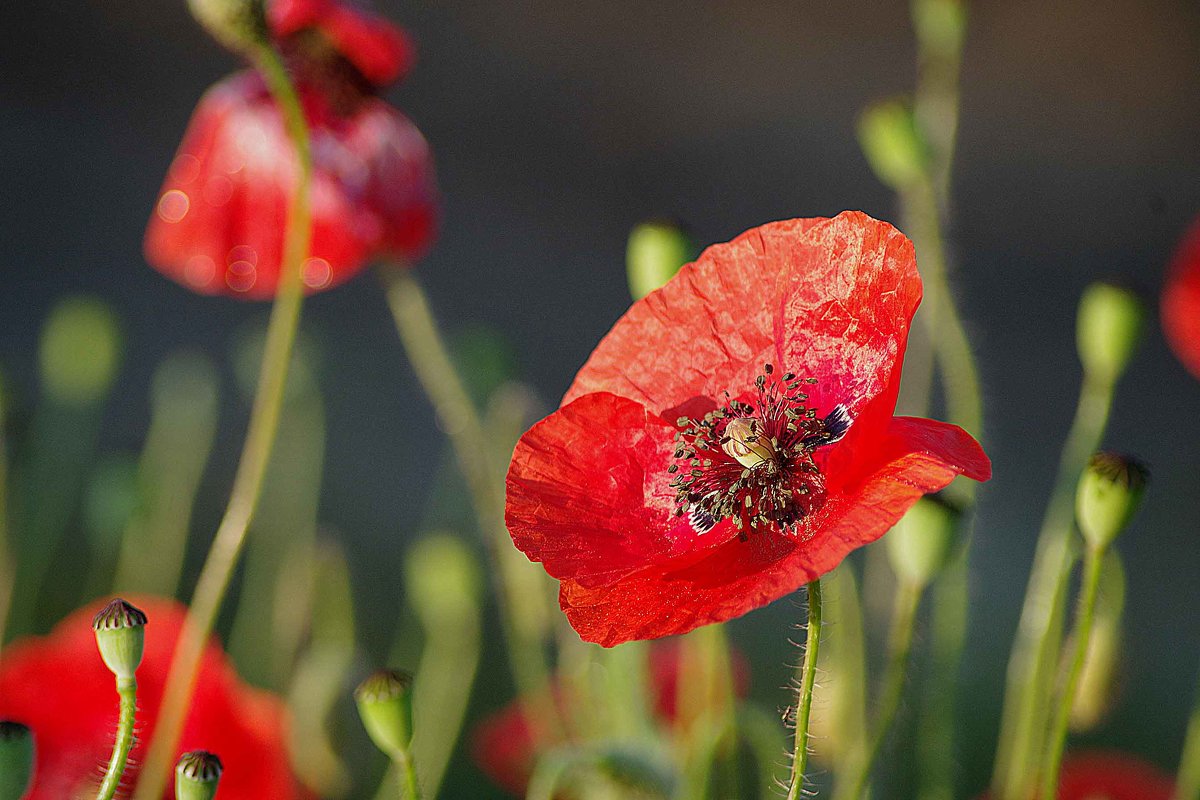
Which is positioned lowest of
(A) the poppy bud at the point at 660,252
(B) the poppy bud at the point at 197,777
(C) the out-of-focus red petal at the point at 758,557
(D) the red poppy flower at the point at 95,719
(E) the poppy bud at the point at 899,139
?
(D) the red poppy flower at the point at 95,719

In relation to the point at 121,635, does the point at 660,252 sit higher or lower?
higher

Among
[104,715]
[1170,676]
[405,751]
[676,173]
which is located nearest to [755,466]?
[405,751]

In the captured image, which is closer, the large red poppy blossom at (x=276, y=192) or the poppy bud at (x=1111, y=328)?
the poppy bud at (x=1111, y=328)

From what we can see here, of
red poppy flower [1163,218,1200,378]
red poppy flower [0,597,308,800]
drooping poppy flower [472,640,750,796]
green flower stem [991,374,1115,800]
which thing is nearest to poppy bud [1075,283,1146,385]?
green flower stem [991,374,1115,800]

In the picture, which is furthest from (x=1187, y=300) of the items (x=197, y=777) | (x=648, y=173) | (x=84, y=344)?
(x=648, y=173)

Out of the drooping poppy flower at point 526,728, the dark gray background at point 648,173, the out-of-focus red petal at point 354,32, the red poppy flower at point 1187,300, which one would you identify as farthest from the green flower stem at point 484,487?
the dark gray background at point 648,173

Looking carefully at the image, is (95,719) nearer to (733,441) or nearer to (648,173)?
(733,441)

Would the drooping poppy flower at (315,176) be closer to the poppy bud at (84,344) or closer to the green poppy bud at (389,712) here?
the poppy bud at (84,344)
